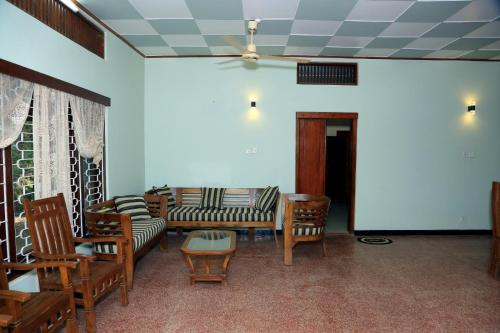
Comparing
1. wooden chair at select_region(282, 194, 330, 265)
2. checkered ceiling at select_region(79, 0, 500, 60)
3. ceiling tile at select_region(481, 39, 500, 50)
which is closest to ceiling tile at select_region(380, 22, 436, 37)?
checkered ceiling at select_region(79, 0, 500, 60)

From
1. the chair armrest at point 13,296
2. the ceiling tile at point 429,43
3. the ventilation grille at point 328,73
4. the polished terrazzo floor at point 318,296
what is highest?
the ceiling tile at point 429,43

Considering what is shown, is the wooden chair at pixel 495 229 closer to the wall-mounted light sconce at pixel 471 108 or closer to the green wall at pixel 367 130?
the green wall at pixel 367 130

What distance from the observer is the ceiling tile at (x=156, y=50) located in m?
4.77

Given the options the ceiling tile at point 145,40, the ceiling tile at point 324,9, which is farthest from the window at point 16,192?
the ceiling tile at point 324,9

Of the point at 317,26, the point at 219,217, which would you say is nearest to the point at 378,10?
the point at 317,26

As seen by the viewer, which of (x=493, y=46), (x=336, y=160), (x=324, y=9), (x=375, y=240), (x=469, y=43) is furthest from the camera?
(x=336, y=160)

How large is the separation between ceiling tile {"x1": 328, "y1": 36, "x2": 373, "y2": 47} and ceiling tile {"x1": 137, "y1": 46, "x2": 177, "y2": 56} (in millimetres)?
2583

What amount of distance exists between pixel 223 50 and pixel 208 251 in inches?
130

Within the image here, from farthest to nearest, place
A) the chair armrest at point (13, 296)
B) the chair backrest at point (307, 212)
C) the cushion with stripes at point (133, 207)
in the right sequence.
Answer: the cushion with stripes at point (133, 207) → the chair backrest at point (307, 212) → the chair armrest at point (13, 296)

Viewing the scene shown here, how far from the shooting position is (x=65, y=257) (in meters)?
2.31

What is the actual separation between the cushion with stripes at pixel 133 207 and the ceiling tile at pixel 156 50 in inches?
95.6

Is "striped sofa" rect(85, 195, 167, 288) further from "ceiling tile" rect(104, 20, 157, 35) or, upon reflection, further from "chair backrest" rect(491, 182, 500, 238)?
"chair backrest" rect(491, 182, 500, 238)

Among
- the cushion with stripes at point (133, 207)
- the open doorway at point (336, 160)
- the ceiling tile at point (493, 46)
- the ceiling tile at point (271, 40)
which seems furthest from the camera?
the open doorway at point (336, 160)

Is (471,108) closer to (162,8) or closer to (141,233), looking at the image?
(162,8)
